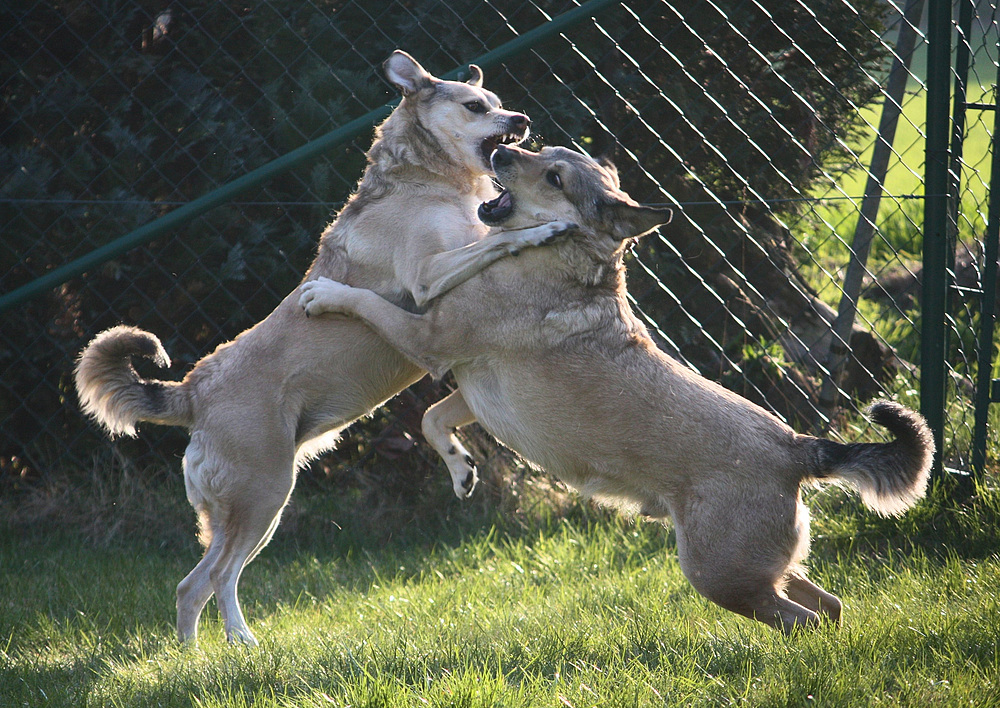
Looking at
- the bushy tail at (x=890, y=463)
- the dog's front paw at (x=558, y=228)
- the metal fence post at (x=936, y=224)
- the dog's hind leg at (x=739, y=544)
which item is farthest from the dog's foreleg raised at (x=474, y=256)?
the metal fence post at (x=936, y=224)

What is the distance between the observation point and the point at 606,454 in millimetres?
2918

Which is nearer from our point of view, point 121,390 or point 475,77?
point 121,390

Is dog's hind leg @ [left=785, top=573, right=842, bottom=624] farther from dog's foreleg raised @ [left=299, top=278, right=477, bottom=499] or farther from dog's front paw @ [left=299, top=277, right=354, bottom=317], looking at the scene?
dog's front paw @ [left=299, top=277, right=354, bottom=317]

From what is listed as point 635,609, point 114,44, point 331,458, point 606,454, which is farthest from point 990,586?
point 114,44

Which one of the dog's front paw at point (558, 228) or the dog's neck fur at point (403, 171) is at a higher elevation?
the dog's neck fur at point (403, 171)

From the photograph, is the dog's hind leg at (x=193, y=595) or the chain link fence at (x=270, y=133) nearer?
the dog's hind leg at (x=193, y=595)

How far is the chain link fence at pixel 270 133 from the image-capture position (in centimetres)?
448

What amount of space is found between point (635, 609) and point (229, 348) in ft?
6.06

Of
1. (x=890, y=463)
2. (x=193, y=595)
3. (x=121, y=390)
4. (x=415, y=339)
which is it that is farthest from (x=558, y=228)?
(x=193, y=595)

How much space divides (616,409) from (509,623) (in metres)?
0.91

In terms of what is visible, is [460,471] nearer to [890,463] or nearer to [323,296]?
[323,296]

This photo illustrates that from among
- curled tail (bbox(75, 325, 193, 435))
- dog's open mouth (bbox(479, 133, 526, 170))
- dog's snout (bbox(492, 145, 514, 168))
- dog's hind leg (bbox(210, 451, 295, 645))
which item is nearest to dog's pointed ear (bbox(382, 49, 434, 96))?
dog's open mouth (bbox(479, 133, 526, 170))

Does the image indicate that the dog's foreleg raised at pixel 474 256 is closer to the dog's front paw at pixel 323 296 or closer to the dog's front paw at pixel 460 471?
the dog's front paw at pixel 323 296

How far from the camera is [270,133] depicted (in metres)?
4.56
